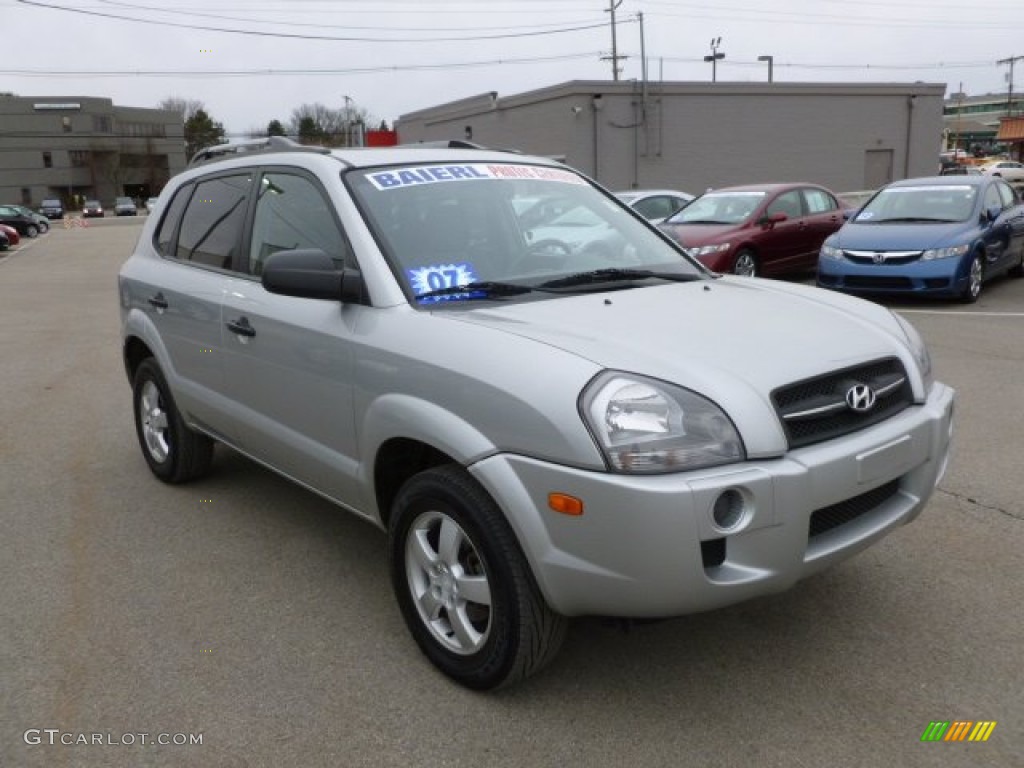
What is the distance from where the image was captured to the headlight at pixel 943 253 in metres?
10.4

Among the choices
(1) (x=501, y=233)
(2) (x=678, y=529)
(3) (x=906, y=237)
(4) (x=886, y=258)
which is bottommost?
(4) (x=886, y=258)

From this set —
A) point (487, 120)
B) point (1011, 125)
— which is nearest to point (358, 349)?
point (487, 120)

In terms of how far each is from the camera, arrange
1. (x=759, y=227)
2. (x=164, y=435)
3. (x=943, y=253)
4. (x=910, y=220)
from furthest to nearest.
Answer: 1. (x=759, y=227)
2. (x=910, y=220)
3. (x=943, y=253)
4. (x=164, y=435)

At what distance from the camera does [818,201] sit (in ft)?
45.3

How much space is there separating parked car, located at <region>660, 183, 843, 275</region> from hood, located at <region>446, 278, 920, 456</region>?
8510mm

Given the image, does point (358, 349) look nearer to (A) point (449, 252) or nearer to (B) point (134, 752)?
(A) point (449, 252)

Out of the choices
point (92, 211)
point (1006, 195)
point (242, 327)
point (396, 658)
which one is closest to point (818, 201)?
point (1006, 195)

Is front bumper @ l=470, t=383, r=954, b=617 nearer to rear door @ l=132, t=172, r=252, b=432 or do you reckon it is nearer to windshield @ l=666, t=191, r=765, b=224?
rear door @ l=132, t=172, r=252, b=432

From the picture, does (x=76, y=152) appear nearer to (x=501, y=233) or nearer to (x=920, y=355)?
(x=501, y=233)

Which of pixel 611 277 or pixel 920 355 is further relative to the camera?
pixel 611 277

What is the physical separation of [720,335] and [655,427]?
1.81 ft

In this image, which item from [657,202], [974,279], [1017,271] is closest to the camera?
[974,279]

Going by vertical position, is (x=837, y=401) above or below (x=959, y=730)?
above

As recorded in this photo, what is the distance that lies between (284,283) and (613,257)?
143 cm
